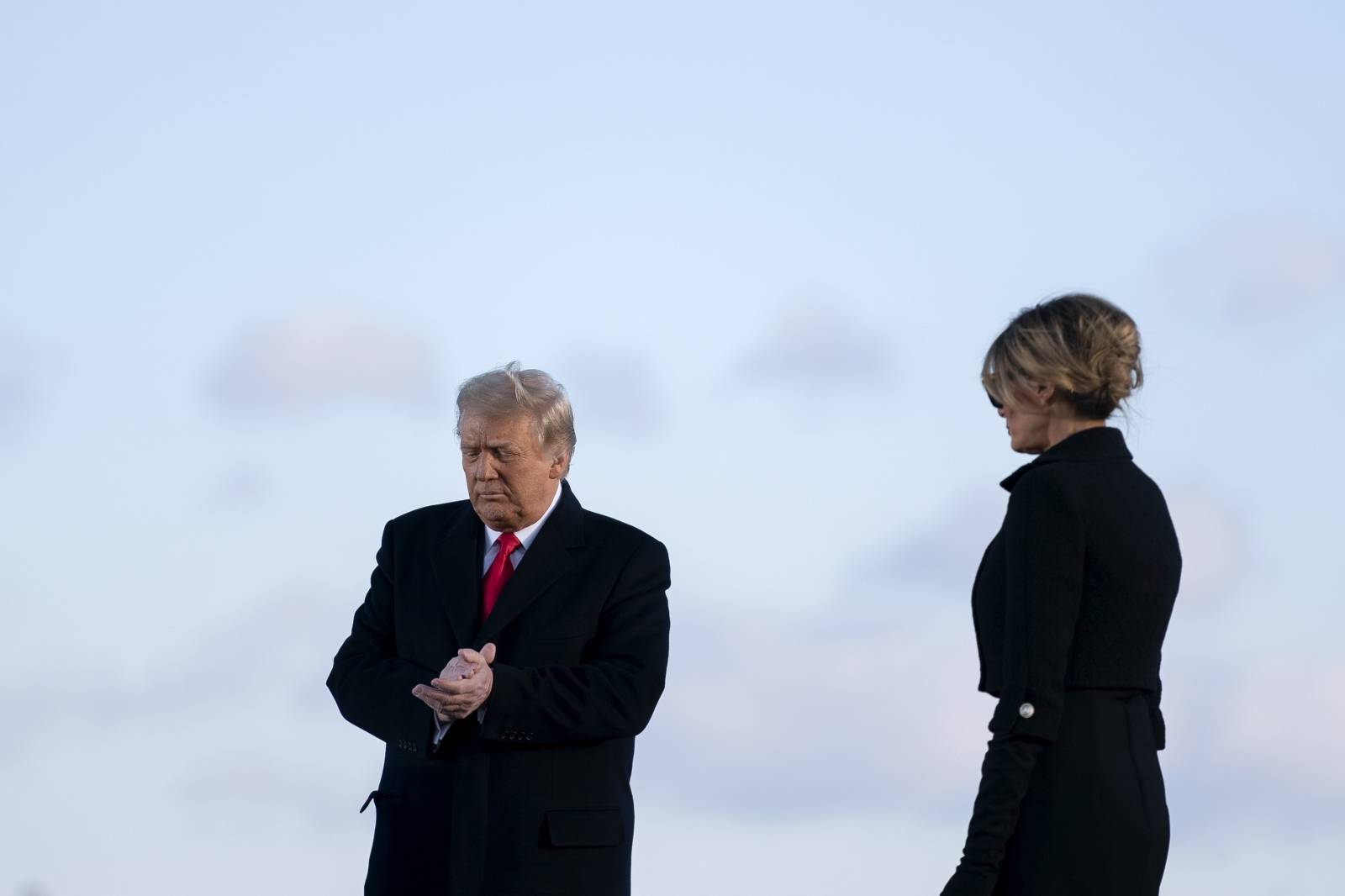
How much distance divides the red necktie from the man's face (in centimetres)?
5

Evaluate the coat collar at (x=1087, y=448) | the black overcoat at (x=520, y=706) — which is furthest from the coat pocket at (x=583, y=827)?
the coat collar at (x=1087, y=448)

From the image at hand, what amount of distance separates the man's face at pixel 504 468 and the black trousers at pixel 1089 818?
8.00 ft

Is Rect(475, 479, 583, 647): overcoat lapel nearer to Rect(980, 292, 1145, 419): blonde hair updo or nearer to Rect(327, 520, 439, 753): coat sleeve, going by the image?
Rect(327, 520, 439, 753): coat sleeve

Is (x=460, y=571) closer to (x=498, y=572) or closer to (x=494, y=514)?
(x=498, y=572)

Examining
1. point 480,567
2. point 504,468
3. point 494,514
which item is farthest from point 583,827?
point 504,468

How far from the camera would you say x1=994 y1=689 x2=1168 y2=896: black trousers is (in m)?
4.01

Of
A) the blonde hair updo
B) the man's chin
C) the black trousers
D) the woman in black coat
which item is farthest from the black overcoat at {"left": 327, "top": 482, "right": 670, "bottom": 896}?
the blonde hair updo

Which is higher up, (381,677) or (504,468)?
(504,468)

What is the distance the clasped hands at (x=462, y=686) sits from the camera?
5441mm

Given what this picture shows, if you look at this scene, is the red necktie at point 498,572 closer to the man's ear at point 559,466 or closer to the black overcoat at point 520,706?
the black overcoat at point 520,706

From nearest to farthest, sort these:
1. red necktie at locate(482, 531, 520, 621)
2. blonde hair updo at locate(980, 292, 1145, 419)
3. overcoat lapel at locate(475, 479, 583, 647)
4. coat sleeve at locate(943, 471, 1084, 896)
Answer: coat sleeve at locate(943, 471, 1084, 896) < blonde hair updo at locate(980, 292, 1145, 419) < overcoat lapel at locate(475, 479, 583, 647) < red necktie at locate(482, 531, 520, 621)

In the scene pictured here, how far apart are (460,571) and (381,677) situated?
0.46 meters

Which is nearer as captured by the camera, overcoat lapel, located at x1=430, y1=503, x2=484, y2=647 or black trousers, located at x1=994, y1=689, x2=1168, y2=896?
black trousers, located at x1=994, y1=689, x2=1168, y2=896

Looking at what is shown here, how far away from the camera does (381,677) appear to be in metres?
5.87
